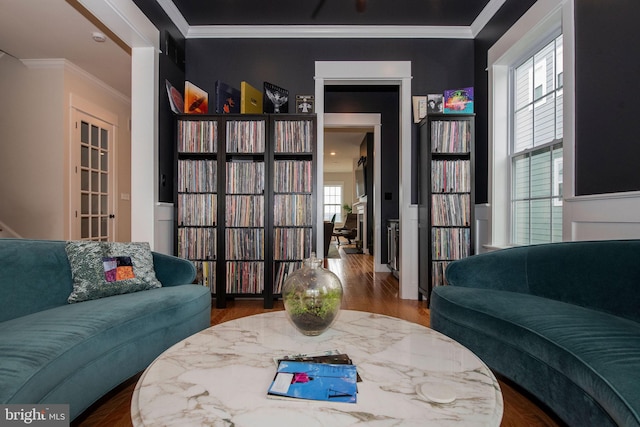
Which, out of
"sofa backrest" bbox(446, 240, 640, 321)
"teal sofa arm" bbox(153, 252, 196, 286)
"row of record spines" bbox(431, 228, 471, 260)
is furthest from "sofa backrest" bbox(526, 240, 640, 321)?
"teal sofa arm" bbox(153, 252, 196, 286)

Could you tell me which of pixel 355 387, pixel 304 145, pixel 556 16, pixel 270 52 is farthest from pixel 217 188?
pixel 556 16

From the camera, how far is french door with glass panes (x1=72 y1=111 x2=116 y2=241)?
15.7 feet

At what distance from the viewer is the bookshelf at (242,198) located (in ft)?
10.7

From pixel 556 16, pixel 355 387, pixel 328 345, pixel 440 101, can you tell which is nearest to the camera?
pixel 355 387

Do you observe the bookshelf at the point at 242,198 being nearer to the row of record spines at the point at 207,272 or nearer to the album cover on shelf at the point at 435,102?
the row of record spines at the point at 207,272

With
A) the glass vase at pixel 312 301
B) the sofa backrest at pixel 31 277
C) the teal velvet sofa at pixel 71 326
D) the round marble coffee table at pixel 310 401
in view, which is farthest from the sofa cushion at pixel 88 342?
the glass vase at pixel 312 301

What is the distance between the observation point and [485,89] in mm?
3363

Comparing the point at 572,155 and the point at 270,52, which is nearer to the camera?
the point at 572,155

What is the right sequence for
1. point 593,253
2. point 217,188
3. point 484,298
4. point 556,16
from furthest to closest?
point 217,188 < point 556,16 < point 484,298 < point 593,253

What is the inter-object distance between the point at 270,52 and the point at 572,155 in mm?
2815

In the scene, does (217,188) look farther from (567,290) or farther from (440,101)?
(567,290)

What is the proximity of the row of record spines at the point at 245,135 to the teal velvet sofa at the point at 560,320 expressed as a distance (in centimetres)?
205

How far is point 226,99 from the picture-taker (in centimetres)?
337

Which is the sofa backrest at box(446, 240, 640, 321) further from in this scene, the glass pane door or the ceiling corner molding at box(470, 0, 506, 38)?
the glass pane door
